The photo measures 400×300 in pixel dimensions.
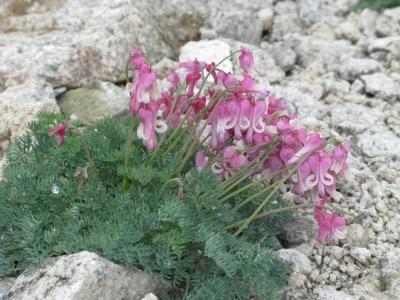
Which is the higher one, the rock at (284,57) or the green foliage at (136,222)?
the green foliage at (136,222)

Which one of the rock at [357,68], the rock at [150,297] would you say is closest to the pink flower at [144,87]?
the rock at [150,297]

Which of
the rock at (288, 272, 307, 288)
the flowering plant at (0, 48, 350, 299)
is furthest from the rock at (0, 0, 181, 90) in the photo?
the rock at (288, 272, 307, 288)

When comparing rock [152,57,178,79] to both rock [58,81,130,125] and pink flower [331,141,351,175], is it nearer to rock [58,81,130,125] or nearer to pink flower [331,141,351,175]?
rock [58,81,130,125]

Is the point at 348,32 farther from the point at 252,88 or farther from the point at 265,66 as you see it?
the point at 252,88

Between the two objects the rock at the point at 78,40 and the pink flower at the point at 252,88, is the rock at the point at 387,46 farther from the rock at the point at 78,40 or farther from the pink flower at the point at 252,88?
the pink flower at the point at 252,88

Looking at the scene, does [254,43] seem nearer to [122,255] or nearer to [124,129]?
[124,129]

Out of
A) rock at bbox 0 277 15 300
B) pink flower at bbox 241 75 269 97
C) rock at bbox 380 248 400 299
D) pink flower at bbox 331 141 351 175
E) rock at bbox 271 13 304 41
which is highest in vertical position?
pink flower at bbox 241 75 269 97
